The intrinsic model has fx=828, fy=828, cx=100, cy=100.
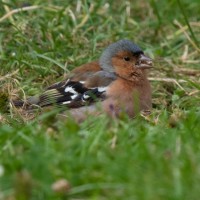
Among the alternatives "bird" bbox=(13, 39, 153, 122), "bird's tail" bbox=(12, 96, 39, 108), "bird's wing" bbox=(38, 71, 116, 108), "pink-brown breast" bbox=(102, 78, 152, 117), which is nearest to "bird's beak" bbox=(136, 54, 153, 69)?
"bird" bbox=(13, 39, 153, 122)

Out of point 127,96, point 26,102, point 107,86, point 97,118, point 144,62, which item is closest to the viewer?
point 97,118

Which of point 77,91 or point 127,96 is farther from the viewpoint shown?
point 77,91

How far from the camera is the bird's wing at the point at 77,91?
641 cm

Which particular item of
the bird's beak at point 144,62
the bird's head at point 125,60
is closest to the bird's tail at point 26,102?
the bird's head at point 125,60

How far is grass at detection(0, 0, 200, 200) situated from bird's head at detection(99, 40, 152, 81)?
0.38m

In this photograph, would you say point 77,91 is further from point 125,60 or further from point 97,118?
point 97,118

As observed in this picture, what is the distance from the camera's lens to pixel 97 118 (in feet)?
16.8

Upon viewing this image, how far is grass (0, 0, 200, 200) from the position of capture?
380 centimetres

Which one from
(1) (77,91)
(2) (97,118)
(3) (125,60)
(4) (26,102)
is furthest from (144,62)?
(2) (97,118)

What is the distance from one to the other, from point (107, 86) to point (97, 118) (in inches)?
51.3

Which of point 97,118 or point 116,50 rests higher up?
point 97,118

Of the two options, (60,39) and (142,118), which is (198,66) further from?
(142,118)

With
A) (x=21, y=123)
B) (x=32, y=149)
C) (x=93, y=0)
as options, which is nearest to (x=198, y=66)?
(x=93, y=0)

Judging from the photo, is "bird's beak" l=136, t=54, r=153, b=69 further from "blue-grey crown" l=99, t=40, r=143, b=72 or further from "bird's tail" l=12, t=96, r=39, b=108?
"bird's tail" l=12, t=96, r=39, b=108
